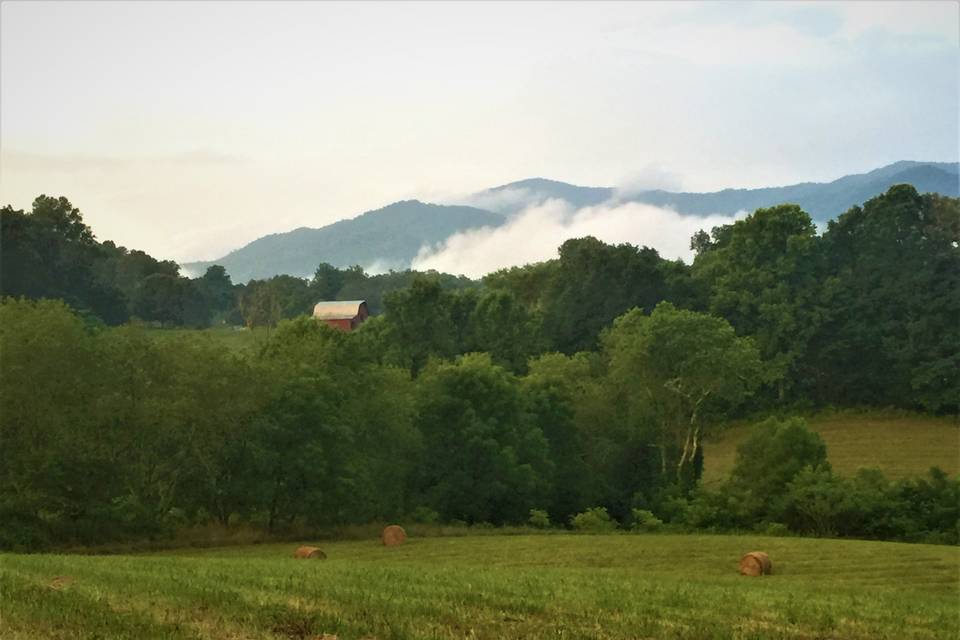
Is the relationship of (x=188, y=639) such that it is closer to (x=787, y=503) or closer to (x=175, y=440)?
(x=175, y=440)

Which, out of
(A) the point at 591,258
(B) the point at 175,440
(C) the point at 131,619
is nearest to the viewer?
(C) the point at 131,619

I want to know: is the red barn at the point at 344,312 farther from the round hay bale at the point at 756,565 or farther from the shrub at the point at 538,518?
the round hay bale at the point at 756,565

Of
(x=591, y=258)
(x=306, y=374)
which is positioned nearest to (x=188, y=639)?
(x=306, y=374)

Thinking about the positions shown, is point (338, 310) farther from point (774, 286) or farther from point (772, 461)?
point (772, 461)

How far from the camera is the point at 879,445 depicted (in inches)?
3418

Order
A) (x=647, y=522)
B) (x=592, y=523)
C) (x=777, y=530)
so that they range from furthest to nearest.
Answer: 1. (x=647, y=522)
2. (x=592, y=523)
3. (x=777, y=530)

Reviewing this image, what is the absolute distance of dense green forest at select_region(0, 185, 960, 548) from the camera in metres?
45.0

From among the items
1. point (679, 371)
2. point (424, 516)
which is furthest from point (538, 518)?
point (679, 371)

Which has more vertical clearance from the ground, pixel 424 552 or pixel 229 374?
pixel 229 374

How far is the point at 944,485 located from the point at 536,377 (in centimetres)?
2899

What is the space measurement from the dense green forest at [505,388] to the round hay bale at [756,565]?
891 inches

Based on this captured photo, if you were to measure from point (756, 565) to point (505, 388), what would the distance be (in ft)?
113

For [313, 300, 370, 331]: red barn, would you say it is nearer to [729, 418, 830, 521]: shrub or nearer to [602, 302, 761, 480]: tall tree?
[602, 302, 761, 480]: tall tree

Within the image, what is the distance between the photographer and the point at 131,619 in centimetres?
1317
